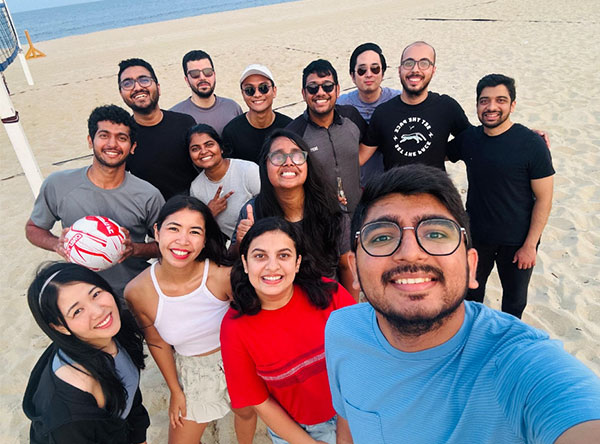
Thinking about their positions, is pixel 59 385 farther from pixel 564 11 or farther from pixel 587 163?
pixel 564 11

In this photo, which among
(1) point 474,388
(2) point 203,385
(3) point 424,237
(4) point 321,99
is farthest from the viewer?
(4) point 321,99

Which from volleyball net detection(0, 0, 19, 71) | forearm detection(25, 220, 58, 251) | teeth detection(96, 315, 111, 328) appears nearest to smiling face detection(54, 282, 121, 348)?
teeth detection(96, 315, 111, 328)

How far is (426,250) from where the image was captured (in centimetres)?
126

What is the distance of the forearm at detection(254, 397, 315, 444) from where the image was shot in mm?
2027

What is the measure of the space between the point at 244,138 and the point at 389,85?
8.19 m

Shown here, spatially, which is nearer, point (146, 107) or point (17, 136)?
point (146, 107)

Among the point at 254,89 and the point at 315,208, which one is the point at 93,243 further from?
the point at 254,89

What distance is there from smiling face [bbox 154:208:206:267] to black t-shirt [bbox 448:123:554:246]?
2080mm

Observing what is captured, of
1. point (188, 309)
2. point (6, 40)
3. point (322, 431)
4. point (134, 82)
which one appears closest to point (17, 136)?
point (134, 82)

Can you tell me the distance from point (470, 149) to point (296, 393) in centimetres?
219

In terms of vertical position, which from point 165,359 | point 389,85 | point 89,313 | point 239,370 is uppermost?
point 389,85

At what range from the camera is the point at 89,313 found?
193 cm

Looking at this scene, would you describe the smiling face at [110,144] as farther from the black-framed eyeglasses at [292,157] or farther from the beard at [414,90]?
the beard at [414,90]

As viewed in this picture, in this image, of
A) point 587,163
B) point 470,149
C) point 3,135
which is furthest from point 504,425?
point 3,135
